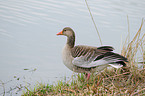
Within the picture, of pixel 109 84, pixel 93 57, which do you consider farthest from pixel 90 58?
pixel 109 84

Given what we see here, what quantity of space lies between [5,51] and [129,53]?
3776 millimetres

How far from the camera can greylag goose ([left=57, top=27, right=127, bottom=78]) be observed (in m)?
5.00

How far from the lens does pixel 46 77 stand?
6211 mm

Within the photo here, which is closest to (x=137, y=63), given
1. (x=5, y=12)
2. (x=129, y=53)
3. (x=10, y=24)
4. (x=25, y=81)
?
(x=129, y=53)

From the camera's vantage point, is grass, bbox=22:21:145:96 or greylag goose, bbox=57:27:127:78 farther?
greylag goose, bbox=57:27:127:78

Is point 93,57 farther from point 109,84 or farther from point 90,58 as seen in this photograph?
point 109,84

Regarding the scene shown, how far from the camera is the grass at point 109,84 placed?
437cm

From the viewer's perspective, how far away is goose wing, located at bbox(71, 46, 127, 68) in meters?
4.98

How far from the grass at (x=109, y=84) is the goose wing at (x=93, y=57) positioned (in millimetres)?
267

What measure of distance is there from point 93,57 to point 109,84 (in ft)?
2.22

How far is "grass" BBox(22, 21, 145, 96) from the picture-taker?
4.37 meters

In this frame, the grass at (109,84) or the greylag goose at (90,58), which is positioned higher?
the greylag goose at (90,58)

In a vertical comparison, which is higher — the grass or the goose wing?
the goose wing

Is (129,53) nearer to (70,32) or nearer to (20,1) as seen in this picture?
(70,32)
